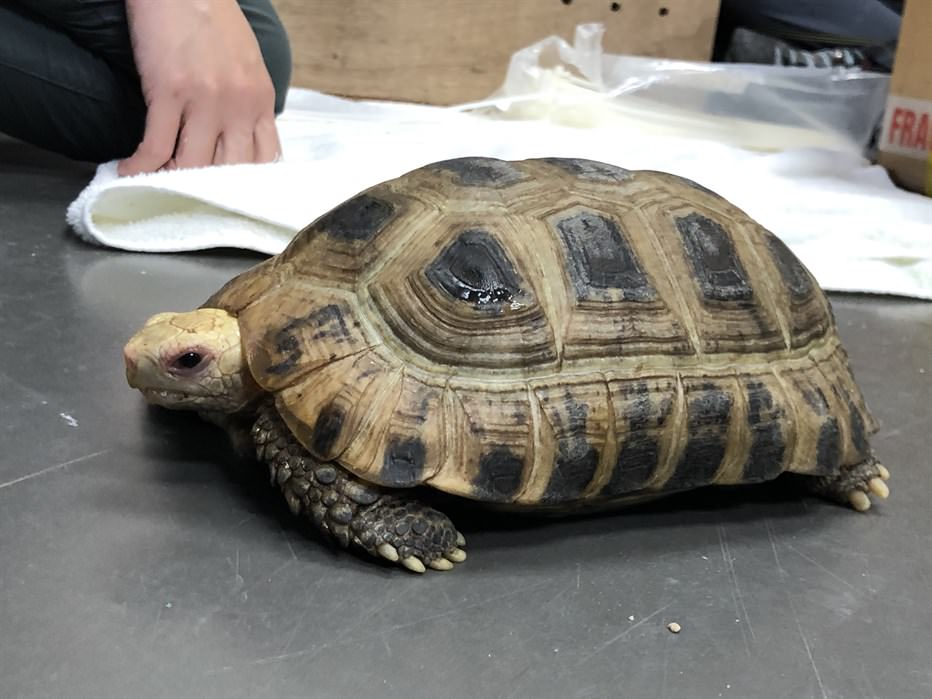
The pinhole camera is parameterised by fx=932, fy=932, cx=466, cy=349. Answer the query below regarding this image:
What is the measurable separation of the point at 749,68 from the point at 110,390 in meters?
2.84

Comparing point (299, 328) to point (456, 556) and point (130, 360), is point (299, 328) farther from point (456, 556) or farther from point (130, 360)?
point (456, 556)

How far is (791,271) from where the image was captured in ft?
4.68

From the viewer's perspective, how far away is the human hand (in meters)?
2.30

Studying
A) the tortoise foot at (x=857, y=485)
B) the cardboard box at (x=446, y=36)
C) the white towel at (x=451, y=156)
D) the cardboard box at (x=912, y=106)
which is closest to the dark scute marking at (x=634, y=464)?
the tortoise foot at (x=857, y=485)

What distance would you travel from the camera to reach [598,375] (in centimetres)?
122

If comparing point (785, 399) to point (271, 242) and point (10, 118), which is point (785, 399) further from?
point (10, 118)

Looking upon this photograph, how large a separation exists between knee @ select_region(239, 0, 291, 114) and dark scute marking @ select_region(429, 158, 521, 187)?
1.72 m

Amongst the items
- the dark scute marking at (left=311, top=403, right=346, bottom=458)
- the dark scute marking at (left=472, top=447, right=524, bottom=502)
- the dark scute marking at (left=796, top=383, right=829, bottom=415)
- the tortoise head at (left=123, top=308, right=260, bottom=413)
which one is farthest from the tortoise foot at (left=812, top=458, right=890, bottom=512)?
the tortoise head at (left=123, top=308, right=260, bottom=413)

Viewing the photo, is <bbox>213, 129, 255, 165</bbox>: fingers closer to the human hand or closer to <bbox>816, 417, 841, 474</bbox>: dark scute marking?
the human hand

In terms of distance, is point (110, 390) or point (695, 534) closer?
point (695, 534)

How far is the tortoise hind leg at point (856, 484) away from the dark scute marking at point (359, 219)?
773 mm

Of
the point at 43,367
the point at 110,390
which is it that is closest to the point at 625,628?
the point at 110,390

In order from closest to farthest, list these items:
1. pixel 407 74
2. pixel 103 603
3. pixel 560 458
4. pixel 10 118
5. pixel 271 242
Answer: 1. pixel 103 603
2. pixel 560 458
3. pixel 271 242
4. pixel 10 118
5. pixel 407 74

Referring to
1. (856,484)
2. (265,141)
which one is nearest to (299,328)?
(856,484)
